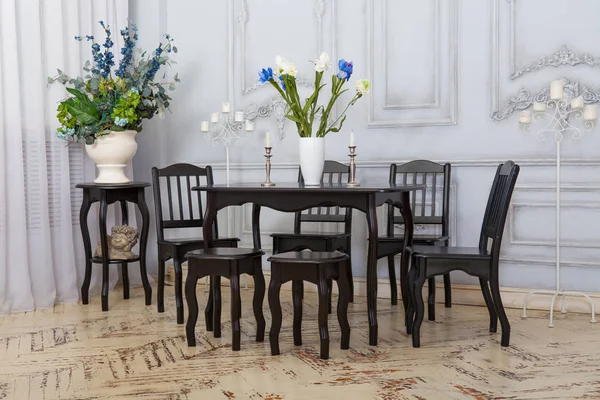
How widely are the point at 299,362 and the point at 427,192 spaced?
1.91 meters

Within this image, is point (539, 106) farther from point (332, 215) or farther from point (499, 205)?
point (332, 215)

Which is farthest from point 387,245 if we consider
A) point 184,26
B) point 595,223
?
point 184,26

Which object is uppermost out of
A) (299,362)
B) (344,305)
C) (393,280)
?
(344,305)

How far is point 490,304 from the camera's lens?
11.9ft

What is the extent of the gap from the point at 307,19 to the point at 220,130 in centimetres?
108

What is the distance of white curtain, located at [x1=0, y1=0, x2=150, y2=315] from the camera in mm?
4363

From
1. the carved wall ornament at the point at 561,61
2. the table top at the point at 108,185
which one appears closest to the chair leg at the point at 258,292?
the table top at the point at 108,185

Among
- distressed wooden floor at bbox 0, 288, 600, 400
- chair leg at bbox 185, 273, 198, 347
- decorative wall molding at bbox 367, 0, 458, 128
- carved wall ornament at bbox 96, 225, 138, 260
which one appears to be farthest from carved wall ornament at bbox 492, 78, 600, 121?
carved wall ornament at bbox 96, 225, 138, 260

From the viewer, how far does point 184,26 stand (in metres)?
5.51

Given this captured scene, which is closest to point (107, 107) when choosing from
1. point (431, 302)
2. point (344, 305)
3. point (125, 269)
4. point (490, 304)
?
point (125, 269)

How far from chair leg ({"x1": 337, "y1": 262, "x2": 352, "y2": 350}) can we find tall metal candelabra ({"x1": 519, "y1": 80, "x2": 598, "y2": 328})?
125cm

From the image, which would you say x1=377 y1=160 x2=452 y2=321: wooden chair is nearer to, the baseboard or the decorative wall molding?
the baseboard

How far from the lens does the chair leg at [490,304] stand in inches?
141

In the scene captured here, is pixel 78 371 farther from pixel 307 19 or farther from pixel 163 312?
pixel 307 19
